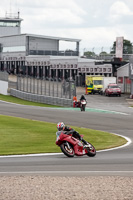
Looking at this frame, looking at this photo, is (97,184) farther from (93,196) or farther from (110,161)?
(110,161)

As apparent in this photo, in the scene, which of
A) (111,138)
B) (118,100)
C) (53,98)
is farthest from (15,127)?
(118,100)

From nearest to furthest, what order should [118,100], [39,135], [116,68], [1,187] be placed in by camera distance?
1. [1,187]
2. [39,135]
3. [118,100]
4. [116,68]

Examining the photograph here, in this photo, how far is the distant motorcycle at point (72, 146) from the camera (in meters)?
17.3

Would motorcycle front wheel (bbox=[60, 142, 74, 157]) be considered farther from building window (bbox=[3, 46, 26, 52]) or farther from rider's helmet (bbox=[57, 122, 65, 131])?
building window (bbox=[3, 46, 26, 52])

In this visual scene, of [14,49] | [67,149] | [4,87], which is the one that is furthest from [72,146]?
[14,49]

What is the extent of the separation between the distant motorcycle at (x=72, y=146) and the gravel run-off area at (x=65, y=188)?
12.9 ft

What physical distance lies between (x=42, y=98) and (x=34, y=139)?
110 feet

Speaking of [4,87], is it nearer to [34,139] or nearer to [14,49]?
[14,49]

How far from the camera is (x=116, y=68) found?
7769 cm

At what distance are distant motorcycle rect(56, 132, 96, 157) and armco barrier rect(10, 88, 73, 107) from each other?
32845mm

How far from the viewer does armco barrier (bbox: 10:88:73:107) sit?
2032 inches

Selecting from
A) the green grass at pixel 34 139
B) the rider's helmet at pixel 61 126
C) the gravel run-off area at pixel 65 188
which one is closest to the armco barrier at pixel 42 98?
the green grass at pixel 34 139

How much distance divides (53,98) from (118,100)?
395 inches

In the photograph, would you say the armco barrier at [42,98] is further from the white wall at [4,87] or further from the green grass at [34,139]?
the green grass at [34,139]
